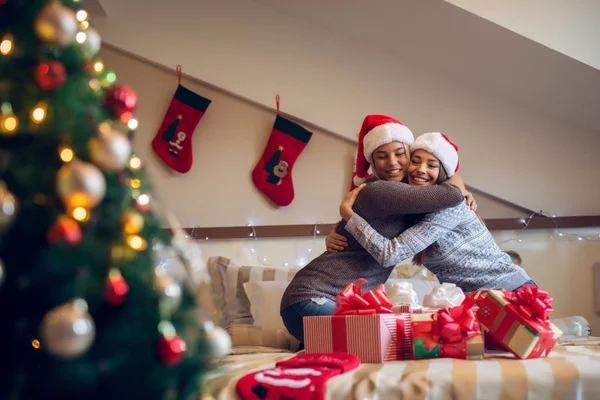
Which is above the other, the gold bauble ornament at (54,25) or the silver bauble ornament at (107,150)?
the gold bauble ornament at (54,25)

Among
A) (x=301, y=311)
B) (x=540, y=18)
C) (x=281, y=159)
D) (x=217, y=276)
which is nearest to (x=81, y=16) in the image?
(x=301, y=311)

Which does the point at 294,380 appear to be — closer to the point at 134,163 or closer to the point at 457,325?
the point at 457,325

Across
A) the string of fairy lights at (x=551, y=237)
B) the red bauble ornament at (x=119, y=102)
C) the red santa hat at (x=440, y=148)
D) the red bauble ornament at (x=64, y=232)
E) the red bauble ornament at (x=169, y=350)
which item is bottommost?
the red bauble ornament at (x=169, y=350)

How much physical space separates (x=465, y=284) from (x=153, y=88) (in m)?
2.11

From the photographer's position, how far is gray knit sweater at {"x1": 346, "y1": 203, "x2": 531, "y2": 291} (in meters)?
1.83

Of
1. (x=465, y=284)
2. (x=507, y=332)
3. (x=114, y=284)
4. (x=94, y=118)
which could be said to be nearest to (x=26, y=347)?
(x=114, y=284)

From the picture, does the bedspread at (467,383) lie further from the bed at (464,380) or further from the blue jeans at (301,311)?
the blue jeans at (301,311)

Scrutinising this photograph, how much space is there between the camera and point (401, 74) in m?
3.23

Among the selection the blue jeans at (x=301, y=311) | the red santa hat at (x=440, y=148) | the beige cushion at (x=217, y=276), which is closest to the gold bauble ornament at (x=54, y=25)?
the blue jeans at (x=301, y=311)

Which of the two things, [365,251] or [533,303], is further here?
[365,251]

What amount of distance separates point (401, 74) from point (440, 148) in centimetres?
132

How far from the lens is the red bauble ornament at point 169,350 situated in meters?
0.57

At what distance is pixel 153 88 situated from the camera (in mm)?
3400

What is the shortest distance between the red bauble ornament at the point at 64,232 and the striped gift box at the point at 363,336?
3.18 ft
